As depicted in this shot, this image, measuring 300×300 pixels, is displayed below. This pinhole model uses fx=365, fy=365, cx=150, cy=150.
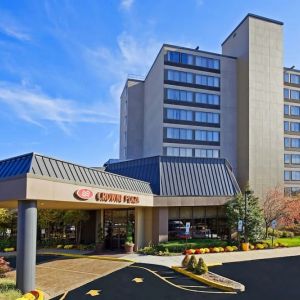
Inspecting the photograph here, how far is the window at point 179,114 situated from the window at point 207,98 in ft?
9.31

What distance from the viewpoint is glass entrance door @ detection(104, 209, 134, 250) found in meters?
32.8

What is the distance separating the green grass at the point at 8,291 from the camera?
1407cm

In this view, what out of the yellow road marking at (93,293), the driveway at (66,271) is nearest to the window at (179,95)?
the driveway at (66,271)

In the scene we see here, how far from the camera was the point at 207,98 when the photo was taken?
60594 mm

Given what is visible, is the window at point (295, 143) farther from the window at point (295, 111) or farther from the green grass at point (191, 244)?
the green grass at point (191, 244)

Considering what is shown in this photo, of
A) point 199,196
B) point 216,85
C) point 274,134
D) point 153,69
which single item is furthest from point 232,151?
point 199,196

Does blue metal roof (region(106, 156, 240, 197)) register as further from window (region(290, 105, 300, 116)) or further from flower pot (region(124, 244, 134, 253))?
window (region(290, 105, 300, 116))

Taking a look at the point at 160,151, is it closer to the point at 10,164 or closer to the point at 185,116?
the point at 185,116

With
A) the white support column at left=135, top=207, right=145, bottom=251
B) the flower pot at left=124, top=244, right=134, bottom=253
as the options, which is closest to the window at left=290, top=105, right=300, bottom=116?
the white support column at left=135, top=207, right=145, bottom=251

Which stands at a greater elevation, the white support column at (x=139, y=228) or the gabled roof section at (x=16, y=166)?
the gabled roof section at (x=16, y=166)

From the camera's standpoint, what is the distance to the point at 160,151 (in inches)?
2272

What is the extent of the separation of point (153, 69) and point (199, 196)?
3573cm

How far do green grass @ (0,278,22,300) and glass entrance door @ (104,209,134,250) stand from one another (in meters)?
16.4

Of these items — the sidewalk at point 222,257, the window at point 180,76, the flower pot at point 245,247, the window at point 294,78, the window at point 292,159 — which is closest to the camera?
the sidewalk at point 222,257
